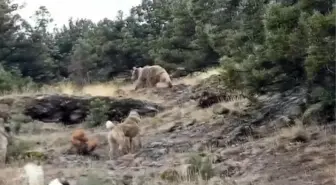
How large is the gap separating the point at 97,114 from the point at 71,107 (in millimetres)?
1711

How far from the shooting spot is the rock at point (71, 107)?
17.9 meters

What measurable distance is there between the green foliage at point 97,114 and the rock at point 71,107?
444 millimetres

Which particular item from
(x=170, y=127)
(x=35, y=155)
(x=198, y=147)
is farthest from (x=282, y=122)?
(x=35, y=155)

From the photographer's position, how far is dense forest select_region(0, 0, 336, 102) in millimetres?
9891

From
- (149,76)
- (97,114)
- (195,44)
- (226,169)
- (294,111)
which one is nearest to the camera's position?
(226,169)

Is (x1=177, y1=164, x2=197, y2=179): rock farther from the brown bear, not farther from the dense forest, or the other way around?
the brown bear

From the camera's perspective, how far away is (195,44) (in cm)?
2398

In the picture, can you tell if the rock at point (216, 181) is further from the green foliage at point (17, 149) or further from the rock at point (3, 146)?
the green foliage at point (17, 149)

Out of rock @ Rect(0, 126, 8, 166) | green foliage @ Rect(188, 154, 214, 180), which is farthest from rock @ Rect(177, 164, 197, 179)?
rock @ Rect(0, 126, 8, 166)

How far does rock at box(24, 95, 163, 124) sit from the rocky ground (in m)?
1.12

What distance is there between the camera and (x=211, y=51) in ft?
79.7

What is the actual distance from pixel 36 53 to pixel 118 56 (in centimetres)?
406

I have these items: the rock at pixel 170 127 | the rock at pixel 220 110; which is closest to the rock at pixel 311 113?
the rock at pixel 220 110

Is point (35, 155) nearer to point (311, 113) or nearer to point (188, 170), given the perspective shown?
point (188, 170)
